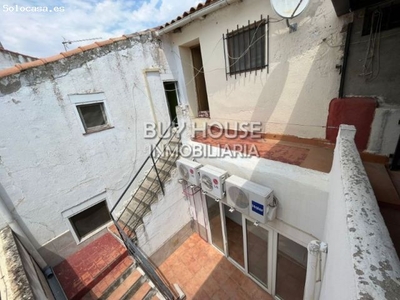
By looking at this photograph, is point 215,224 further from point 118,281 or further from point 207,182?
point 118,281

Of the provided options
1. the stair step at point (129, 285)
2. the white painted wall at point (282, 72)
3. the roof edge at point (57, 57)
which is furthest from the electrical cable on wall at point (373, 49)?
the stair step at point (129, 285)

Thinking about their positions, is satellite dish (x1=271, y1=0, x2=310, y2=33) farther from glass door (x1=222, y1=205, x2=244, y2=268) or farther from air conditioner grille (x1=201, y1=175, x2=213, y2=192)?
glass door (x1=222, y1=205, x2=244, y2=268)

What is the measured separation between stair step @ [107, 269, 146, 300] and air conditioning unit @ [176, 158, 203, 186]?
2764 millimetres

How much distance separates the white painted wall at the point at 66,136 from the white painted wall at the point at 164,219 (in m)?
1.37

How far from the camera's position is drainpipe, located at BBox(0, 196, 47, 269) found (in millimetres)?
3508

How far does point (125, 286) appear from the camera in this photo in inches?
166

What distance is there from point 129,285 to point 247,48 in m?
6.80

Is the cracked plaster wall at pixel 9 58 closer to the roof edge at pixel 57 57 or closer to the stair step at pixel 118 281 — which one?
the roof edge at pixel 57 57

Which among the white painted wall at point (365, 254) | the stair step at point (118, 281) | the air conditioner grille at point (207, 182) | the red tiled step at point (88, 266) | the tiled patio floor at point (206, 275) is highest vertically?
the white painted wall at point (365, 254)

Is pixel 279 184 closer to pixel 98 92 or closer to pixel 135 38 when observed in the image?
pixel 98 92

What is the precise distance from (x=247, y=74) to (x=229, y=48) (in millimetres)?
950

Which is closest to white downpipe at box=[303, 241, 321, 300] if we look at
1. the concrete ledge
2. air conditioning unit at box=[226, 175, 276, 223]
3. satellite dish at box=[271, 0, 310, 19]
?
air conditioning unit at box=[226, 175, 276, 223]

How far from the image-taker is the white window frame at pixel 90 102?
4209 millimetres

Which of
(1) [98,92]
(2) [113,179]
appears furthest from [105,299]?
(1) [98,92]
